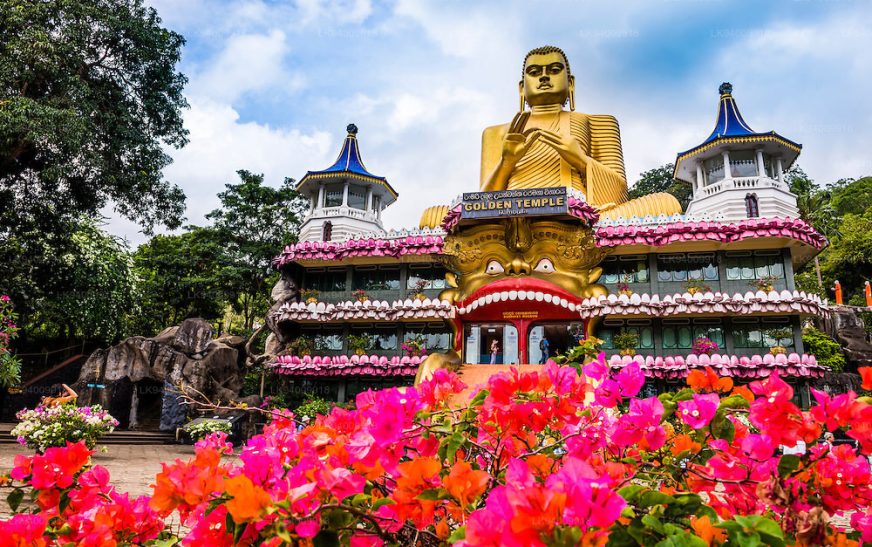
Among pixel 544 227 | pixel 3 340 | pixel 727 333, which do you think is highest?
pixel 544 227

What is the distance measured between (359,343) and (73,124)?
9.84 meters

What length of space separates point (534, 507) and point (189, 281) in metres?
25.2

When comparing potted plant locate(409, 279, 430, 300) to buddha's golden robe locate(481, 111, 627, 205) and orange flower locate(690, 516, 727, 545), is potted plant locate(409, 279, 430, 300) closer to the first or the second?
buddha's golden robe locate(481, 111, 627, 205)

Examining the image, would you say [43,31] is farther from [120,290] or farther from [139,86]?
[120,290]

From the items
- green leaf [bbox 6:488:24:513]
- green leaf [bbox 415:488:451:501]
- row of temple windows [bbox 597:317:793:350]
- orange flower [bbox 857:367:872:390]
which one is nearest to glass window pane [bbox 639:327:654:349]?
row of temple windows [bbox 597:317:793:350]

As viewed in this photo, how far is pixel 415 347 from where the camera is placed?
1705cm

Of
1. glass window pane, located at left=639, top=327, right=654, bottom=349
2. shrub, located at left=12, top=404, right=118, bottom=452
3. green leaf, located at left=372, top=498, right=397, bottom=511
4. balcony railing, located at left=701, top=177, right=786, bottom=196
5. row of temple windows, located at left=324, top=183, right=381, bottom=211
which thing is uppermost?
row of temple windows, located at left=324, top=183, right=381, bottom=211

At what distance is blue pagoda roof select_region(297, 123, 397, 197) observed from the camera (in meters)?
21.5

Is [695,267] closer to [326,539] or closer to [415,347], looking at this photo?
[415,347]

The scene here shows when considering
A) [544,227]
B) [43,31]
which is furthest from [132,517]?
[43,31]

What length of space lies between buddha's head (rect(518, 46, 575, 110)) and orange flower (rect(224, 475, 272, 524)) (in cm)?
2041

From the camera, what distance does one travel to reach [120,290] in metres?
22.5

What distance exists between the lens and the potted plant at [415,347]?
17025 mm

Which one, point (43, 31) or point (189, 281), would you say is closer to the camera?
point (43, 31)
